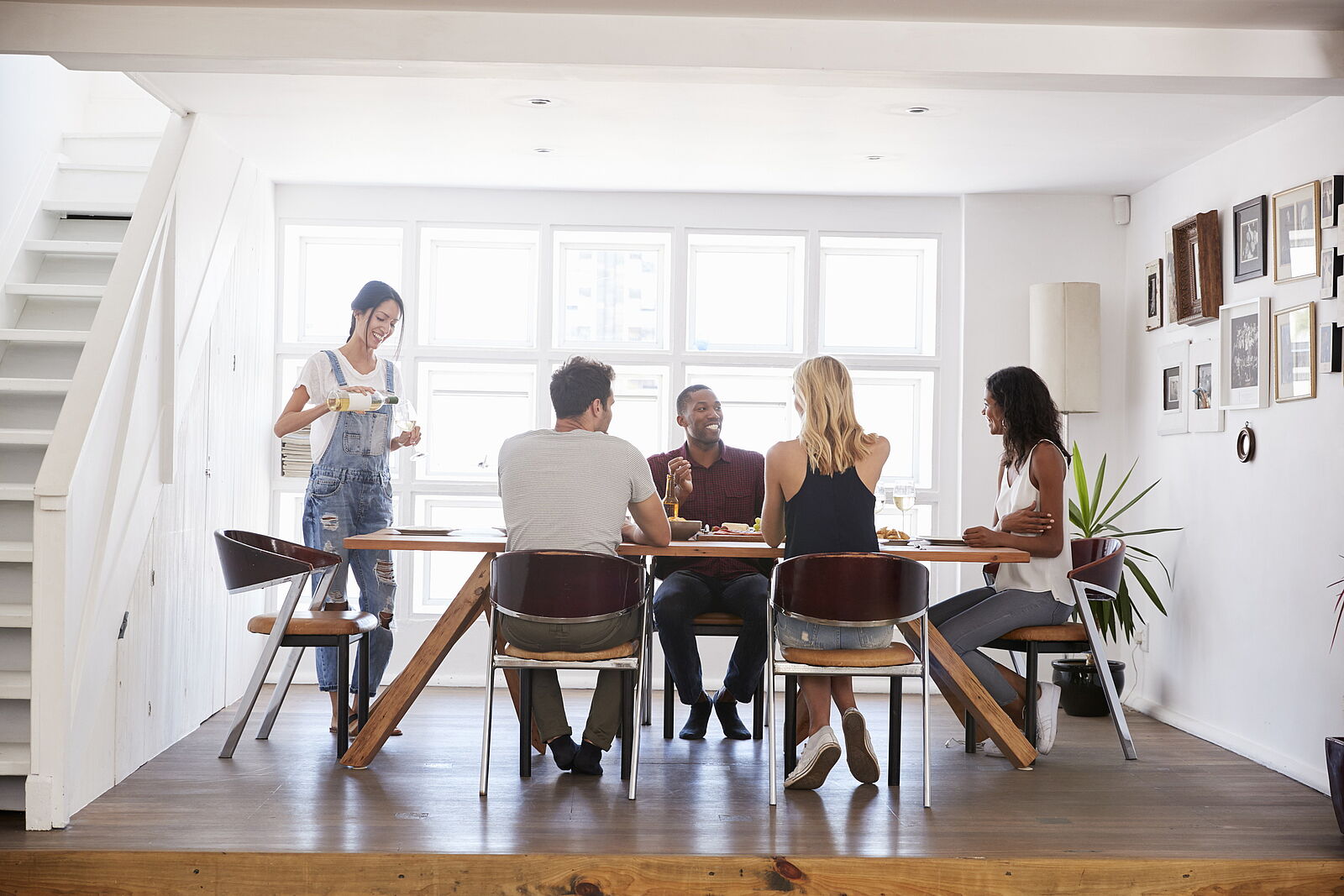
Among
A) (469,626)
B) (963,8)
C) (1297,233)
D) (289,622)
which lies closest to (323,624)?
(289,622)

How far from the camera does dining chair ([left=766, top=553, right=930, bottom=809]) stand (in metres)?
3.64

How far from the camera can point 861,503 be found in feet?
A: 12.9

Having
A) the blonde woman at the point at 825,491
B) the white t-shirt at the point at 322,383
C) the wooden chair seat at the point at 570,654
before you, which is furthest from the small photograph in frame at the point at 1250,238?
the white t-shirt at the point at 322,383

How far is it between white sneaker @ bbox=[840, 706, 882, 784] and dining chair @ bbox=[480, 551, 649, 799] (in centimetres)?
68

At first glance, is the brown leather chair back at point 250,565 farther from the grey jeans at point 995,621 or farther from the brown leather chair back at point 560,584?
the grey jeans at point 995,621

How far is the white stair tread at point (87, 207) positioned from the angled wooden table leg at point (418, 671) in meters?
2.58

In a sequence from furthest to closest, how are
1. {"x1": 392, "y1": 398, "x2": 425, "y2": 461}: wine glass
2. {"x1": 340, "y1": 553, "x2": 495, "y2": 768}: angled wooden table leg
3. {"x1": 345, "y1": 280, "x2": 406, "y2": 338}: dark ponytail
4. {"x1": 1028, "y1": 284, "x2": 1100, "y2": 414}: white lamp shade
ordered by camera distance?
{"x1": 1028, "y1": 284, "x2": 1100, "y2": 414}: white lamp shade < {"x1": 392, "y1": 398, "x2": 425, "y2": 461}: wine glass < {"x1": 345, "y1": 280, "x2": 406, "y2": 338}: dark ponytail < {"x1": 340, "y1": 553, "x2": 495, "y2": 768}: angled wooden table leg

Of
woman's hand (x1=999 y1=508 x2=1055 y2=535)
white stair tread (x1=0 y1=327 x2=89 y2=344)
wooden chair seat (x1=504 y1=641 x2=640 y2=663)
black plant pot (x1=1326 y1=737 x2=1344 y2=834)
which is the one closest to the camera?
black plant pot (x1=1326 y1=737 x2=1344 y2=834)

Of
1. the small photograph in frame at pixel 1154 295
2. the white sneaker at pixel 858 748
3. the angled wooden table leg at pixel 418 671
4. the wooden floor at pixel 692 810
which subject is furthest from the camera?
the small photograph in frame at pixel 1154 295

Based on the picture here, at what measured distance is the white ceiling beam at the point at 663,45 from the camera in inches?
149

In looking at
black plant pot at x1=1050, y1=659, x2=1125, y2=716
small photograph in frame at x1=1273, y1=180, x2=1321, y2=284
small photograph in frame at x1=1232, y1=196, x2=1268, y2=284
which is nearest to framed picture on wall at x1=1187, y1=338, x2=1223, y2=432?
small photograph in frame at x1=1232, y1=196, x2=1268, y2=284

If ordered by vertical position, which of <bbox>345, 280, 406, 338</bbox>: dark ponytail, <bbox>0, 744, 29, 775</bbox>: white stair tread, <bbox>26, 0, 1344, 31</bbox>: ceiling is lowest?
<bbox>0, 744, 29, 775</bbox>: white stair tread

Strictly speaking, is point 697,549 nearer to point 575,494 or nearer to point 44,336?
point 575,494

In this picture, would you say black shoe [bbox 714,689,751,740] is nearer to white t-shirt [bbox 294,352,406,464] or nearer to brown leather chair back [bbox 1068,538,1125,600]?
brown leather chair back [bbox 1068,538,1125,600]
